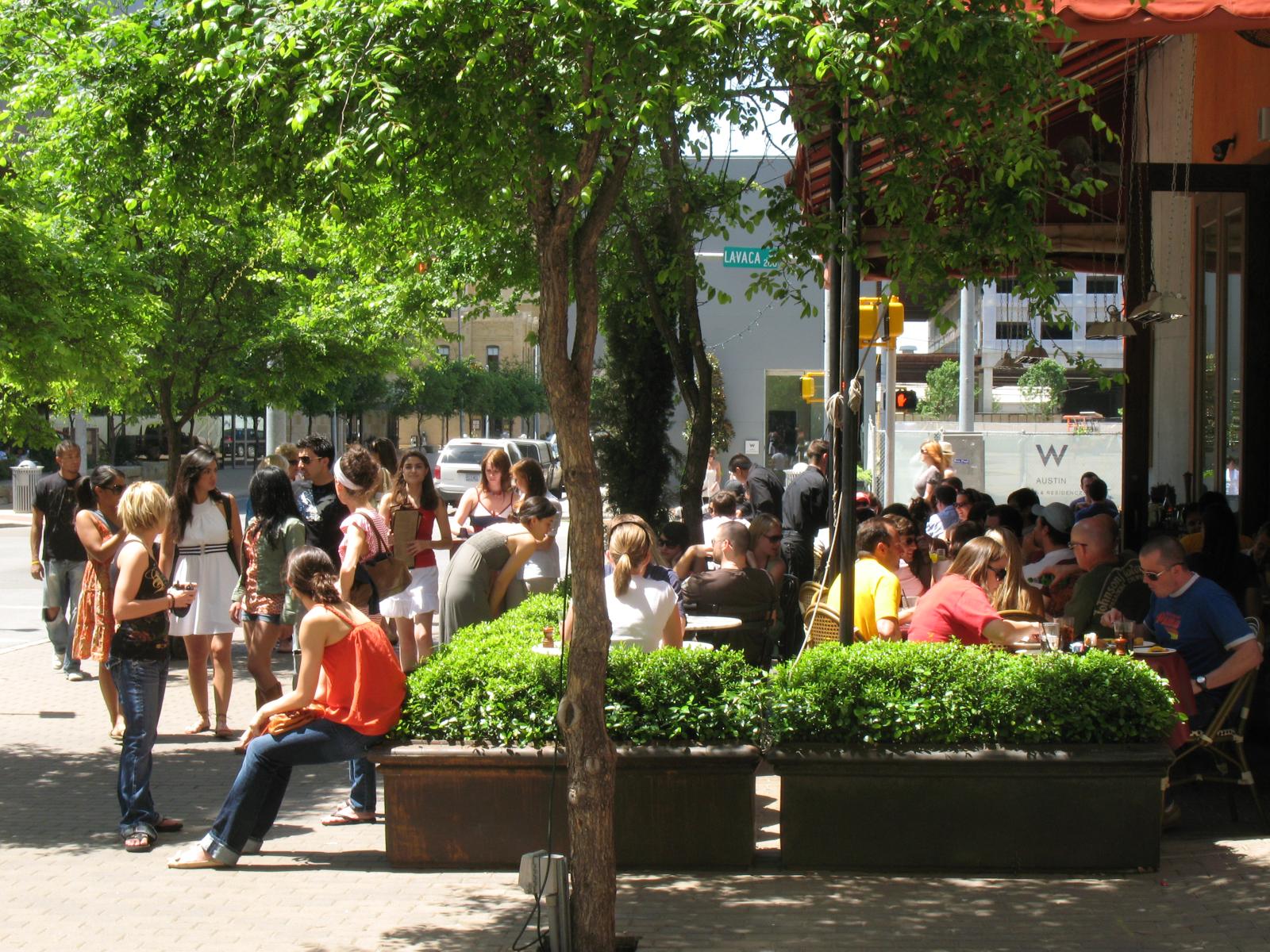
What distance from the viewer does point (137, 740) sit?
256 inches

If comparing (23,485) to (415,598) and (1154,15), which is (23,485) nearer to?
(415,598)

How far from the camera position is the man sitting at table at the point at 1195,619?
21.9 ft

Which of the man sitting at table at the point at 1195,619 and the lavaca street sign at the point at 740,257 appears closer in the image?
the man sitting at table at the point at 1195,619

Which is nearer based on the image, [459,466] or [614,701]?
[614,701]

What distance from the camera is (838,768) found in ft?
19.5

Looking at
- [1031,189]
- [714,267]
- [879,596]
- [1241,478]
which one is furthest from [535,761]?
[714,267]

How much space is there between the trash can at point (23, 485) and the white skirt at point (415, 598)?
25.8 metres

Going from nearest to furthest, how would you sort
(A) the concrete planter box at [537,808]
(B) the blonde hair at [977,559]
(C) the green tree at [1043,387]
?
1. (A) the concrete planter box at [537,808]
2. (B) the blonde hair at [977,559]
3. (C) the green tree at [1043,387]

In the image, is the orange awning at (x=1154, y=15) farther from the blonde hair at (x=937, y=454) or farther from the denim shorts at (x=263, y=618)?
the blonde hair at (x=937, y=454)

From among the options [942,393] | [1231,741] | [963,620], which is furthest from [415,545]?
[942,393]

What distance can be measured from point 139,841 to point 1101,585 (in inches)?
208

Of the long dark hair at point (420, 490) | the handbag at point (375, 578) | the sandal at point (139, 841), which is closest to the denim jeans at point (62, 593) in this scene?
the long dark hair at point (420, 490)

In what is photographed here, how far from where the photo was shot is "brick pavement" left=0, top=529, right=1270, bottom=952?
523 cm

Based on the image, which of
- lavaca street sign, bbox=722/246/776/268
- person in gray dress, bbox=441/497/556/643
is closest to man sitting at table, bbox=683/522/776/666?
person in gray dress, bbox=441/497/556/643
